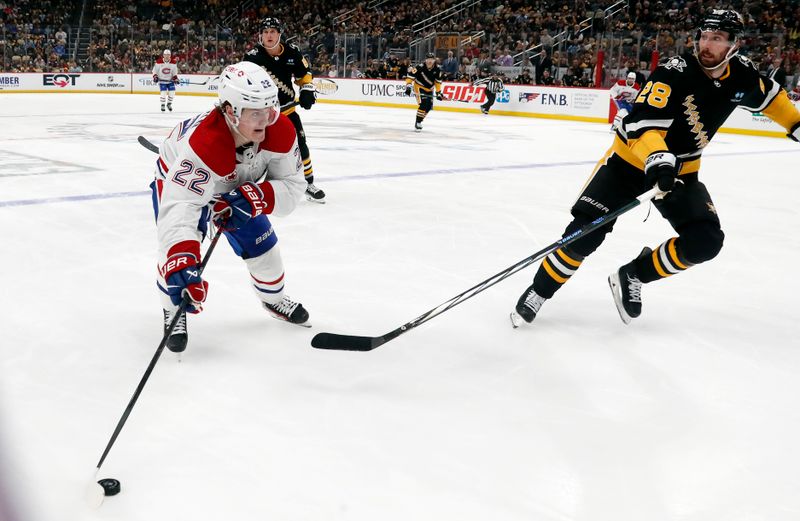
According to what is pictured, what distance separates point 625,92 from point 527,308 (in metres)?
10.7

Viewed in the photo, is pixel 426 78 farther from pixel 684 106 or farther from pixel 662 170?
pixel 662 170

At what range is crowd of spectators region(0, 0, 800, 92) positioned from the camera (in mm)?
14445

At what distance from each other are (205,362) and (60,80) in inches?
793

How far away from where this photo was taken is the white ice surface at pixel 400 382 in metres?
1.79

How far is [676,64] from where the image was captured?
9.44 feet

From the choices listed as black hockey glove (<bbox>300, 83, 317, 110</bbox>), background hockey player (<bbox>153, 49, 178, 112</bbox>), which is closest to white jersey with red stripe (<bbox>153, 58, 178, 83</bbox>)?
background hockey player (<bbox>153, 49, 178, 112</bbox>)

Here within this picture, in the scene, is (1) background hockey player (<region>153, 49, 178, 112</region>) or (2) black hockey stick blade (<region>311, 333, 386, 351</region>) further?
(1) background hockey player (<region>153, 49, 178, 112</region>)

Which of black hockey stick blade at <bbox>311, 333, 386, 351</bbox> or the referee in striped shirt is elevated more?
the referee in striped shirt

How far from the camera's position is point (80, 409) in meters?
2.17

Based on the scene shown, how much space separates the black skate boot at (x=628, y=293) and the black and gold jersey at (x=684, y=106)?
44cm

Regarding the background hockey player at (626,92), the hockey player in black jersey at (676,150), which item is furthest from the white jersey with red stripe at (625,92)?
the hockey player in black jersey at (676,150)

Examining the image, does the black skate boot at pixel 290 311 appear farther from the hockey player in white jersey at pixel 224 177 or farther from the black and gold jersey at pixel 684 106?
the black and gold jersey at pixel 684 106

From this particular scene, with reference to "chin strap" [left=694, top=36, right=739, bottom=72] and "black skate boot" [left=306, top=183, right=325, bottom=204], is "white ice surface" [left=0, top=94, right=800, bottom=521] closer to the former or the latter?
"black skate boot" [left=306, top=183, right=325, bottom=204]

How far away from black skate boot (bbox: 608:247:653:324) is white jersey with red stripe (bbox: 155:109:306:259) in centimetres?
138
